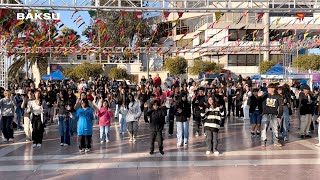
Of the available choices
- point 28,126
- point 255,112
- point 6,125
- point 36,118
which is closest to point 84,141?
point 36,118

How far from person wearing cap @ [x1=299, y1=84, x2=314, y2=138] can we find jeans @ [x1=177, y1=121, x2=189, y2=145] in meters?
3.88

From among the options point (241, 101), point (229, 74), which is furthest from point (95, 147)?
point (229, 74)

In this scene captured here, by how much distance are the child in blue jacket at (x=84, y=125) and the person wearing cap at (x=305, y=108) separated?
6520 millimetres

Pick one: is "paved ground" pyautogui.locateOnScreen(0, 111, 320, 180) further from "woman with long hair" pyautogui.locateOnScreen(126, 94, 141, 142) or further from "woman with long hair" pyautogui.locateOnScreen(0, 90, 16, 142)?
"woman with long hair" pyautogui.locateOnScreen(0, 90, 16, 142)

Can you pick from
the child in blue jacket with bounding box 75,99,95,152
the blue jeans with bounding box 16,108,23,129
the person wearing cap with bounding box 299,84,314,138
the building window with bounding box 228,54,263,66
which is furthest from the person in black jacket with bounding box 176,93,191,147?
the building window with bounding box 228,54,263,66

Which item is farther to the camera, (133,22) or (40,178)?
(133,22)

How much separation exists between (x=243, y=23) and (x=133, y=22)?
15.8 meters

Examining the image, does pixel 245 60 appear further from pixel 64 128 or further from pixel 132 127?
pixel 64 128

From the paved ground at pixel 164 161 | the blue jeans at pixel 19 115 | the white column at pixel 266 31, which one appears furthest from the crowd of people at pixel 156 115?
the white column at pixel 266 31

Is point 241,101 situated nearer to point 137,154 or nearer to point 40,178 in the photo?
point 137,154

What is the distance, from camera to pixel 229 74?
145 feet

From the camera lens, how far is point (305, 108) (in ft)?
44.2

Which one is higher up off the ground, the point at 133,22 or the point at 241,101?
the point at 133,22

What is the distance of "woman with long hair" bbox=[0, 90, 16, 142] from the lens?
13.1 metres
